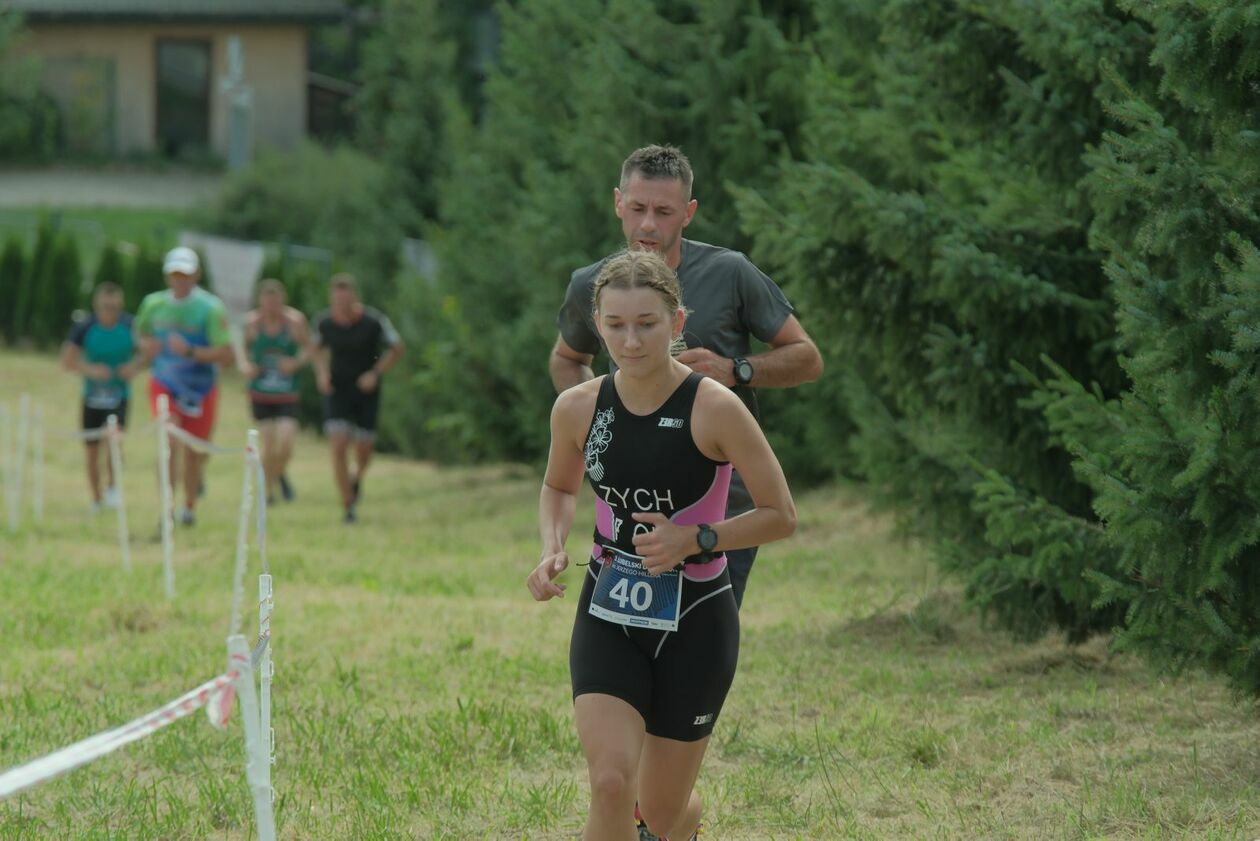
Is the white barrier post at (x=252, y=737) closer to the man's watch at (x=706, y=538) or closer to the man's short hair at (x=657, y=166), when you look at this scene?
the man's watch at (x=706, y=538)

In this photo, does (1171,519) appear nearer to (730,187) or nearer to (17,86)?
(730,187)

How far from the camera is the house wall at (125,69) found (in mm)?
49344

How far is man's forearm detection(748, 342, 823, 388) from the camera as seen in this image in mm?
5613

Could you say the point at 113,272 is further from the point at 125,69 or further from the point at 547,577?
the point at 547,577

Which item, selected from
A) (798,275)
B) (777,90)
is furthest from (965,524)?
(777,90)

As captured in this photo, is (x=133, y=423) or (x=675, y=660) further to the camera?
(x=133, y=423)

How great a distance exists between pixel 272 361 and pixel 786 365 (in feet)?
36.4

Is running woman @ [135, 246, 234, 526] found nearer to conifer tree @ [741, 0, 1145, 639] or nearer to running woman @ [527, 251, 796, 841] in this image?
conifer tree @ [741, 0, 1145, 639]

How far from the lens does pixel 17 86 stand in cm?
4350

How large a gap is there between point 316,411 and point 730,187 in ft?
69.4

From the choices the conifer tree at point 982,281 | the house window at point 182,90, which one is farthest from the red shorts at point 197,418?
the house window at point 182,90

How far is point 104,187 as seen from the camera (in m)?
48.1

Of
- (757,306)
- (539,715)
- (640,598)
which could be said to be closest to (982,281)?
(757,306)

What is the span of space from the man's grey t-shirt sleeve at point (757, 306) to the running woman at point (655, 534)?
3.60 ft
